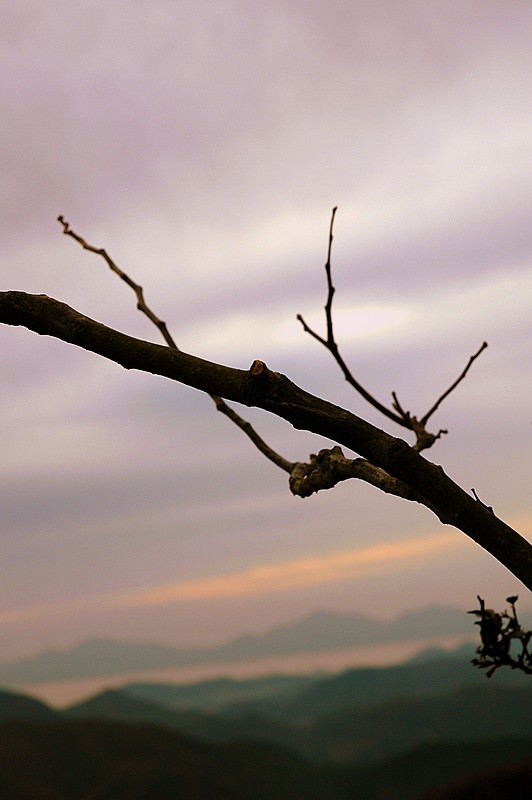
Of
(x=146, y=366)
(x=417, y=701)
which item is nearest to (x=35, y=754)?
(x=417, y=701)

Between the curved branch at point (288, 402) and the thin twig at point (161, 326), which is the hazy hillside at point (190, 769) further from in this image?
the curved branch at point (288, 402)

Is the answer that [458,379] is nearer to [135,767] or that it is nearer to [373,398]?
[373,398]

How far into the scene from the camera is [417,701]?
5160 millimetres

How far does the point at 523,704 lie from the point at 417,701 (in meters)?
0.67

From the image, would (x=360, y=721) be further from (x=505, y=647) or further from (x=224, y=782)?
(x=505, y=647)

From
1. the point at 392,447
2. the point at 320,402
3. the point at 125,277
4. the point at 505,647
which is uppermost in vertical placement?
the point at 125,277

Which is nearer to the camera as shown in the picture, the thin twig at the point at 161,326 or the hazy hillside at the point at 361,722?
the thin twig at the point at 161,326

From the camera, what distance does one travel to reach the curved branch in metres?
1.40

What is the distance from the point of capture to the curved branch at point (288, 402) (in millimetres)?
1404

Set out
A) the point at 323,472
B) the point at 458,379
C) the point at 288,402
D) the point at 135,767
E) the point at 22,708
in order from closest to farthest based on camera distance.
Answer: the point at 288,402 → the point at 323,472 → the point at 458,379 → the point at 135,767 → the point at 22,708

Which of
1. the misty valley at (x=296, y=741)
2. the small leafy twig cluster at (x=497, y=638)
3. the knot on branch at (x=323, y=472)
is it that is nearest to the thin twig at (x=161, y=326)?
the knot on branch at (x=323, y=472)

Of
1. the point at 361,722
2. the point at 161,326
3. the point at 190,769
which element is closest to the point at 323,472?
the point at 161,326

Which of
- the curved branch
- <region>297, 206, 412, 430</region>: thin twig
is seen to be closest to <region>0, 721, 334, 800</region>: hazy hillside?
<region>297, 206, 412, 430</region>: thin twig

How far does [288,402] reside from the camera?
1.42 meters
